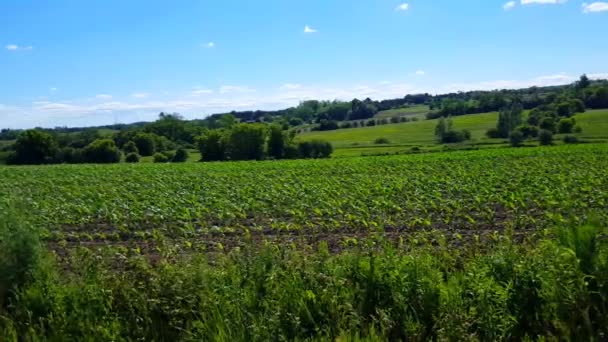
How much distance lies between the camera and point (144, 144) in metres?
85.8

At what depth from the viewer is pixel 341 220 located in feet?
51.6

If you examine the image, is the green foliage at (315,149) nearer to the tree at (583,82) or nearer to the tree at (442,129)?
the tree at (442,129)

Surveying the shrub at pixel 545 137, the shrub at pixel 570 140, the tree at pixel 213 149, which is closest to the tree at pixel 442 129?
the shrub at pixel 545 137

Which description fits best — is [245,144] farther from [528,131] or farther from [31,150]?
[528,131]

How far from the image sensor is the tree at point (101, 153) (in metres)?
74.1

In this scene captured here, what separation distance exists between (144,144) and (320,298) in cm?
8505

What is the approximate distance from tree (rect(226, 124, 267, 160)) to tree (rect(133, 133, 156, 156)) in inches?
718

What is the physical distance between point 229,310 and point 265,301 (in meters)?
0.40

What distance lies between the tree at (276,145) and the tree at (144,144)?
23.2 meters

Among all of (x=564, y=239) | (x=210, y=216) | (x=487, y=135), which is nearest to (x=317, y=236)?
(x=210, y=216)

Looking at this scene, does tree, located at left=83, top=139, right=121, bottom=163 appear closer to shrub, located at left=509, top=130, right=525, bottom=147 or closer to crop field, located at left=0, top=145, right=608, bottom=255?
crop field, located at left=0, top=145, right=608, bottom=255

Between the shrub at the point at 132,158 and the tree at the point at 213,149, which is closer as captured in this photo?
the tree at the point at 213,149

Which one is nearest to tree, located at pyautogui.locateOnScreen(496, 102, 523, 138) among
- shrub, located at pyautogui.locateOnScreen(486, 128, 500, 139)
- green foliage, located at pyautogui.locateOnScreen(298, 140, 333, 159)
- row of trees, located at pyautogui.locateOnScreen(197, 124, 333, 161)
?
shrub, located at pyautogui.locateOnScreen(486, 128, 500, 139)

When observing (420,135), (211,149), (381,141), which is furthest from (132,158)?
(420,135)
